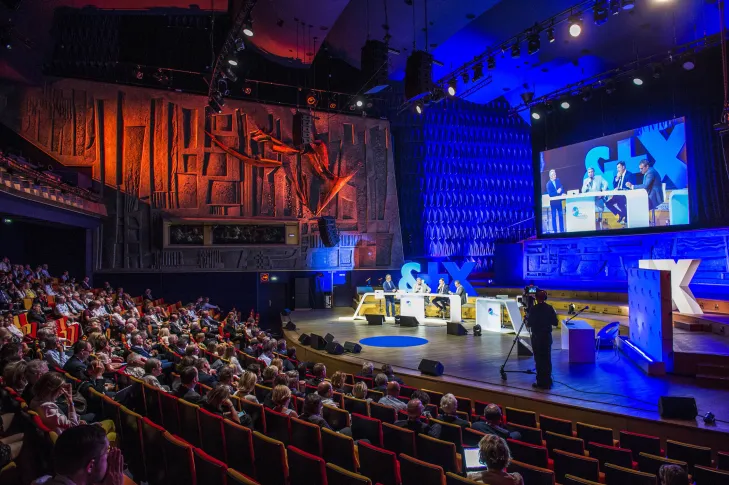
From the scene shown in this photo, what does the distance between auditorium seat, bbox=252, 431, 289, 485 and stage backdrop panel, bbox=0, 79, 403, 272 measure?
41.3 ft

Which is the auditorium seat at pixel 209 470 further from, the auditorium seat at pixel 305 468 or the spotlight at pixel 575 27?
the spotlight at pixel 575 27

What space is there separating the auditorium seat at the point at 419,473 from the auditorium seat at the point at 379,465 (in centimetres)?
13

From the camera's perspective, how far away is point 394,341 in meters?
11.0

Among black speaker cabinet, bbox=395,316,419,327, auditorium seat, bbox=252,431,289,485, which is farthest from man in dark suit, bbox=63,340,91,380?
black speaker cabinet, bbox=395,316,419,327

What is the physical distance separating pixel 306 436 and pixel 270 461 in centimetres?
58

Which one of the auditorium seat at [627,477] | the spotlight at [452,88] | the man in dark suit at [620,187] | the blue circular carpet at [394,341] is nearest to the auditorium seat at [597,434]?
the auditorium seat at [627,477]

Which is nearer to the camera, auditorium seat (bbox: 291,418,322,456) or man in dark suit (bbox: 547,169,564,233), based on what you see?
auditorium seat (bbox: 291,418,322,456)

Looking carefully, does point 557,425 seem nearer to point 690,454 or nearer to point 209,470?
point 690,454

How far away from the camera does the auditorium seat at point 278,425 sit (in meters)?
4.05

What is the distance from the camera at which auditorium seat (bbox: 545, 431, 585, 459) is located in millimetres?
4230

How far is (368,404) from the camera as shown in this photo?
4.92m

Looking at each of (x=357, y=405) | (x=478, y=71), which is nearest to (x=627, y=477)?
(x=357, y=405)

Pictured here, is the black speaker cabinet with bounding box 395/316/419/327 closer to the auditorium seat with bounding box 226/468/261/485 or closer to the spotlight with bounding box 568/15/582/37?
the spotlight with bounding box 568/15/582/37

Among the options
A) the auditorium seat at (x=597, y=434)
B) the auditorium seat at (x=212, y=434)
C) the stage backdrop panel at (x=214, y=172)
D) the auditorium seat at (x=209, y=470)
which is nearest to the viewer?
the auditorium seat at (x=209, y=470)
